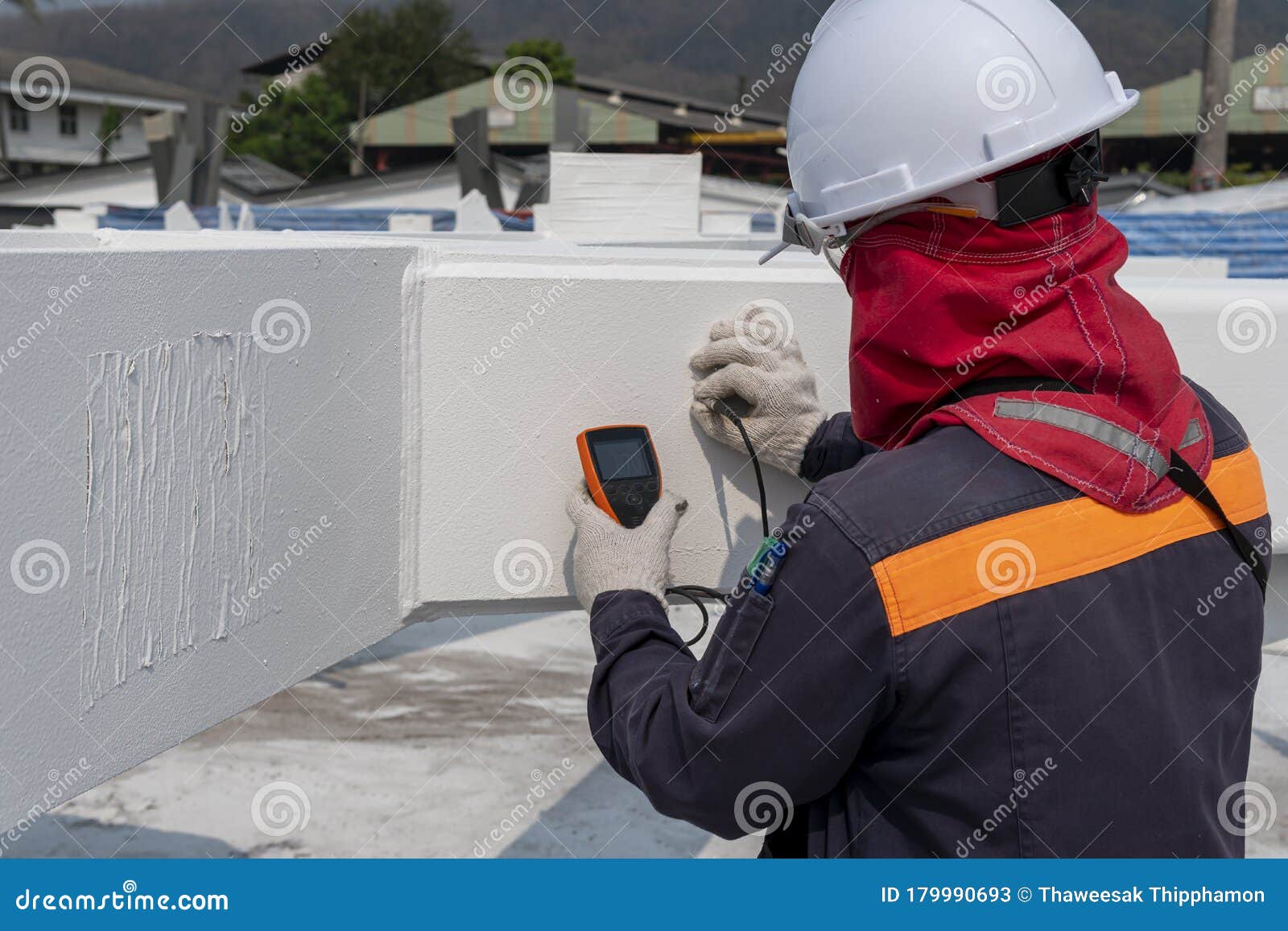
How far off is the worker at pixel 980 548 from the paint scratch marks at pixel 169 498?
60cm

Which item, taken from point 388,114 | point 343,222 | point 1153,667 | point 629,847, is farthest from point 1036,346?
point 388,114

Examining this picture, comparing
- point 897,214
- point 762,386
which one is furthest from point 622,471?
point 897,214

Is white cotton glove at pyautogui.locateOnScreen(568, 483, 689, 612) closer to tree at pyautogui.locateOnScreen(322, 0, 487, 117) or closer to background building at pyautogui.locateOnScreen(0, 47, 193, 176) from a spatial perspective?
background building at pyautogui.locateOnScreen(0, 47, 193, 176)

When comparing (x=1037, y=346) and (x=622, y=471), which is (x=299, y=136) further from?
(x=1037, y=346)

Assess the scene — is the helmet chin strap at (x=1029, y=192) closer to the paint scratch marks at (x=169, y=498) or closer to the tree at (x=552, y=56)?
the paint scratch marks at (x=169, y=498)

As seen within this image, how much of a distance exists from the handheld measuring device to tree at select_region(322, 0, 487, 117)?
68233 millimetres

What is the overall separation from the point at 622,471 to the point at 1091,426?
929 mm

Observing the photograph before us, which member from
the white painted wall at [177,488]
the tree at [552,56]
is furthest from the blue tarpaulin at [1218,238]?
the tree at [552,56]

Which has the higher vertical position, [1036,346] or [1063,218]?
[1063,218]

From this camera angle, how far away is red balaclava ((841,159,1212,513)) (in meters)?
1.36

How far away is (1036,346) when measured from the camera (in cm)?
139

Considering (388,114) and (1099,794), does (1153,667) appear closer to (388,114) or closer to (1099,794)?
(1099,794)

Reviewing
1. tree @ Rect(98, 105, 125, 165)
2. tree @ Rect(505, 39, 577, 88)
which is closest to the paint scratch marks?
tree @ Rect(98, 105, 125, 165)

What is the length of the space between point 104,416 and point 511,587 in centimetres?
101
